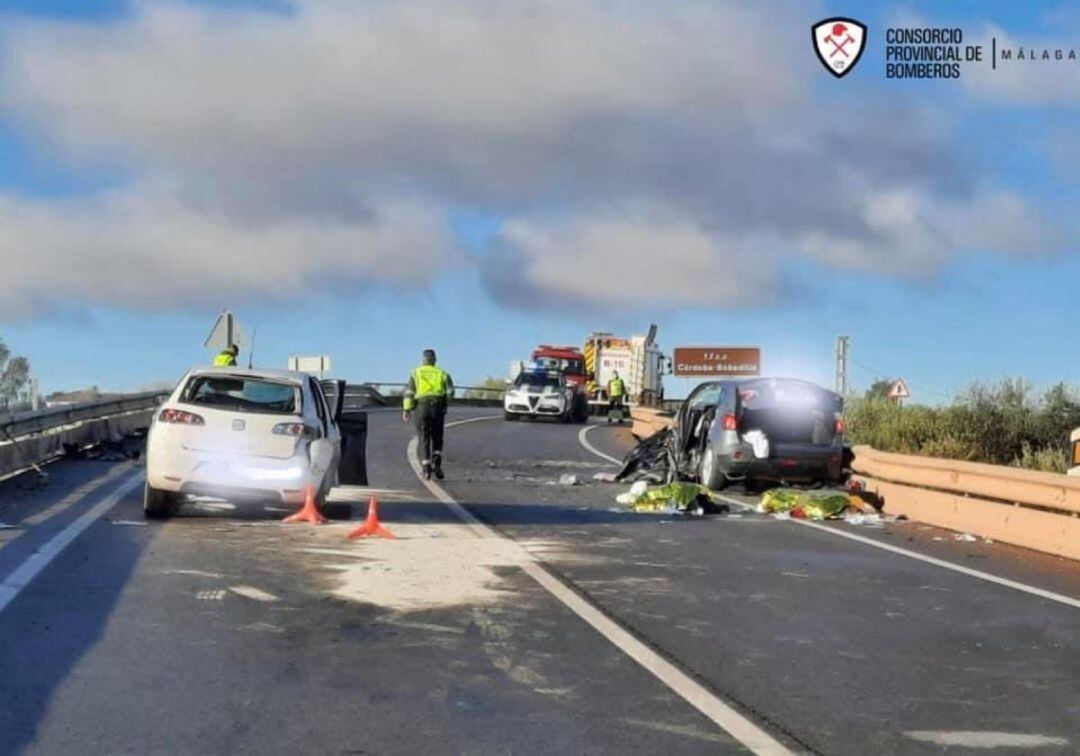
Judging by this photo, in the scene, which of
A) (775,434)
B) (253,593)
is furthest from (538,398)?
(253,593)

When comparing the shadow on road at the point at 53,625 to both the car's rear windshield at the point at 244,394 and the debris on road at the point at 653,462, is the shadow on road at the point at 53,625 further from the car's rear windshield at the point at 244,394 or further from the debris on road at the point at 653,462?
the debris on road at the point at 653,462

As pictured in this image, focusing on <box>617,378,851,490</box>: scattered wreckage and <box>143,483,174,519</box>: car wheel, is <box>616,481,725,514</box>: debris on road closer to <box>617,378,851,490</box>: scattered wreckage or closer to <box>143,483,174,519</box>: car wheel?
<box>617,378,851,490</box>: scattered wreckage

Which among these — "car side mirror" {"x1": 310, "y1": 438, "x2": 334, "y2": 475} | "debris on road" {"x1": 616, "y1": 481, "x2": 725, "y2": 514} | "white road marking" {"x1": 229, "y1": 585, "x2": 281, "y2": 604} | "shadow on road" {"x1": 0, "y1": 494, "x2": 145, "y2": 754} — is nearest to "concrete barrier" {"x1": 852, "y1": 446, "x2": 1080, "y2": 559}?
"debris on road" {"x1": 616, "y1": 481, "x2": 725, "y2": 514}

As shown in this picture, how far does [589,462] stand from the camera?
25.2 metres

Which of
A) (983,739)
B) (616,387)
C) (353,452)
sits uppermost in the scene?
(616,387)

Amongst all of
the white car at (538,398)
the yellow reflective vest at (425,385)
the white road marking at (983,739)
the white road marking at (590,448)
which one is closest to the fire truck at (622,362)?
the white car at (538,398)

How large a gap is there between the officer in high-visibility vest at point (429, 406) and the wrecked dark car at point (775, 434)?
3.84 m

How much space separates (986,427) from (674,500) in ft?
25.1

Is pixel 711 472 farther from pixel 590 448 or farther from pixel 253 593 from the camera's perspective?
pixel 590 448

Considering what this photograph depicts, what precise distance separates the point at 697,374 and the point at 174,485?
4658 centimetres

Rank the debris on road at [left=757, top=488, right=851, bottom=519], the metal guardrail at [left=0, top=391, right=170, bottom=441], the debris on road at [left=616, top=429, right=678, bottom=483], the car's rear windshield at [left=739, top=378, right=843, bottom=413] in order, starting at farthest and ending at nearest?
the debris on road at [left=616, top=429, right=678, bottom=483] < the car's rear windshield at [left=739, top=378, right=843, bottom=413] < the metal guardrail at [left=0, top=391, right=170, bottom=441] < the debris on road at [left=757, top=488, right=851, bottom=519]

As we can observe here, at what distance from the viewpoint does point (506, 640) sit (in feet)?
26.2

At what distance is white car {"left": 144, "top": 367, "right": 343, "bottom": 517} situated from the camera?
13.4 m

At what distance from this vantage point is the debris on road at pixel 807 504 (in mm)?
16009
